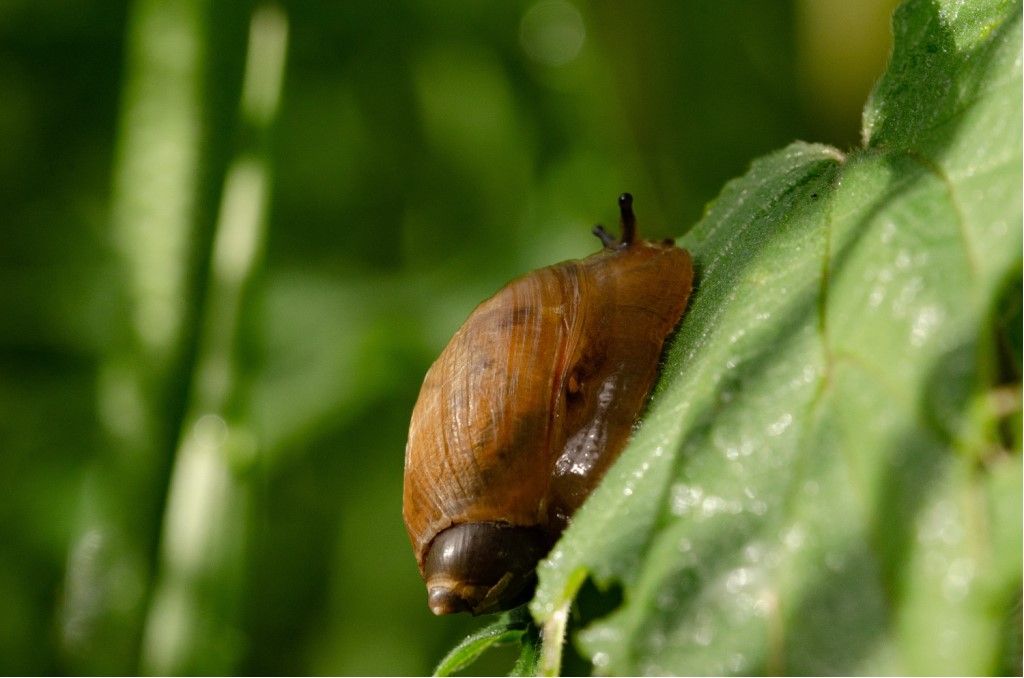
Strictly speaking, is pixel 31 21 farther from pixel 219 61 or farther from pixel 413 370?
pixel 413 370

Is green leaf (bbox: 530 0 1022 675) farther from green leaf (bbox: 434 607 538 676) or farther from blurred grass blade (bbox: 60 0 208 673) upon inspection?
blurred grass blade (bbox: 60 0 208 673)

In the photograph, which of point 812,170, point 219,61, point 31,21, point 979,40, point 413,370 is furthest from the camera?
point 31,21

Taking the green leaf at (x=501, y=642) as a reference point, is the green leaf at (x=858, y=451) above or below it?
above

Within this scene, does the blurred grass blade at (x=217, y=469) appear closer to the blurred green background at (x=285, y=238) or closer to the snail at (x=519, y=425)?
the blurred green background at (x=285, y=238)

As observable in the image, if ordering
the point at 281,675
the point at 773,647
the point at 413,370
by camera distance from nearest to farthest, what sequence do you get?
the point at 773,647 < the point at 413,370 < the point at 281,675

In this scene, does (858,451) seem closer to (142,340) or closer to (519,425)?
(519,425)

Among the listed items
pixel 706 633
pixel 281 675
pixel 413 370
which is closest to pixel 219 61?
pixel 413 370

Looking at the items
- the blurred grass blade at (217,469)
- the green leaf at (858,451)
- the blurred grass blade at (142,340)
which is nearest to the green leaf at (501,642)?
the green leaf at (858,451)
